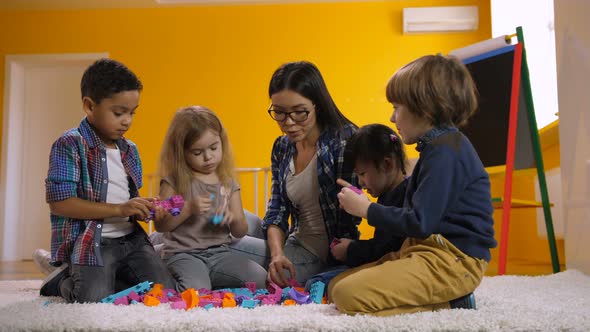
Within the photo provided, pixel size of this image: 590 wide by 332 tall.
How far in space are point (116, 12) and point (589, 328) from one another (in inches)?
194

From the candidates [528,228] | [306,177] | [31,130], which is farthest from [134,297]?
[31,130]

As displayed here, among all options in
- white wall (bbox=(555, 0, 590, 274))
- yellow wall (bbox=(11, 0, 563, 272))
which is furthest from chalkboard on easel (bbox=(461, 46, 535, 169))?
yellow wall (bbox=(11, 0, 563, 272))

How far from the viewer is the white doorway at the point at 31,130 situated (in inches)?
204

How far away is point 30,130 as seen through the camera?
17.6ft

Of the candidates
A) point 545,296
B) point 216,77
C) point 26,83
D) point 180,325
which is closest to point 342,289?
point 180,325

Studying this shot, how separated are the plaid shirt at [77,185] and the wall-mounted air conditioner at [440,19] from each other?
148 inches

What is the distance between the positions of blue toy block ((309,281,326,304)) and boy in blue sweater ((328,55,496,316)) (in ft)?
0.78

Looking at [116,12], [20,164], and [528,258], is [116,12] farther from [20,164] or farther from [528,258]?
[528,258]

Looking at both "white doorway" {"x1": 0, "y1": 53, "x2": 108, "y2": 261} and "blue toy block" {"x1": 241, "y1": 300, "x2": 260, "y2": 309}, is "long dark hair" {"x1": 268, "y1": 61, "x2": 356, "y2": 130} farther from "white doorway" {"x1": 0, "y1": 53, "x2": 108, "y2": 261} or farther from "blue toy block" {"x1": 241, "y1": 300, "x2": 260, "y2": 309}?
"white doorway" {"x1": 0, "y1": 53, "x2": 108, "y2": 261}

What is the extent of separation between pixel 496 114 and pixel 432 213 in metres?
1.56

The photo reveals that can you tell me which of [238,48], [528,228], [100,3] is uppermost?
[100,3]

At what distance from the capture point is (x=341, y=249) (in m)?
1.64

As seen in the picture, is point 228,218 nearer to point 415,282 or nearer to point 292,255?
point 292,255

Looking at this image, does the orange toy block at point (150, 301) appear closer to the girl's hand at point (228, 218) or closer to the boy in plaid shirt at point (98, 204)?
the boy in plaid shirt at point (98, 204)
